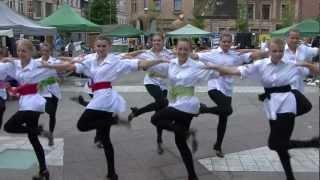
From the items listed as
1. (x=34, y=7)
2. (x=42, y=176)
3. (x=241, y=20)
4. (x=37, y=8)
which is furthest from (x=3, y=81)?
(x=241, y=20)

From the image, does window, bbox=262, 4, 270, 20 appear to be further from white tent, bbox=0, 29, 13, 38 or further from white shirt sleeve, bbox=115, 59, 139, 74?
white shirt sleeve, bbox=115, 59, 139, 74

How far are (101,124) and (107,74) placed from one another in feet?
1.96

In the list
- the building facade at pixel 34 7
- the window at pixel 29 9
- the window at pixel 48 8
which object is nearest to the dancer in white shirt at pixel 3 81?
the building facade at pixel 34 7

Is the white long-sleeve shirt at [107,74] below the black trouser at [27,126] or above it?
above

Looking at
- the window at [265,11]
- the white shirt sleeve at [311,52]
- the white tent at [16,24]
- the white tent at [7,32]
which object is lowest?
the white shirt sleeve at [311,52]

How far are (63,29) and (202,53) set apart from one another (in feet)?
53.4

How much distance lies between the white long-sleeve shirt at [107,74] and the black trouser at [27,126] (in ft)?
2.17

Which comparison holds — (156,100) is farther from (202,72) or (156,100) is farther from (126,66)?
(202,72)

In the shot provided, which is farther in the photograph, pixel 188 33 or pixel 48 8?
pixel 48 8

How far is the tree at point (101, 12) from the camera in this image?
6988cm

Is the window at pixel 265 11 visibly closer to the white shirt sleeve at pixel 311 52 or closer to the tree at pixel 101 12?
the tree at pixel 101 12

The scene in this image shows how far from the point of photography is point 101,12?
231 ft

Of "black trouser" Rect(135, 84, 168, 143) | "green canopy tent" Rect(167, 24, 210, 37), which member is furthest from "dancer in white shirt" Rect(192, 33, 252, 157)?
"green canopy tent" Rect(167, 24, 210, 37)

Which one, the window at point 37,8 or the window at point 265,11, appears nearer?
the window at point 37,8
